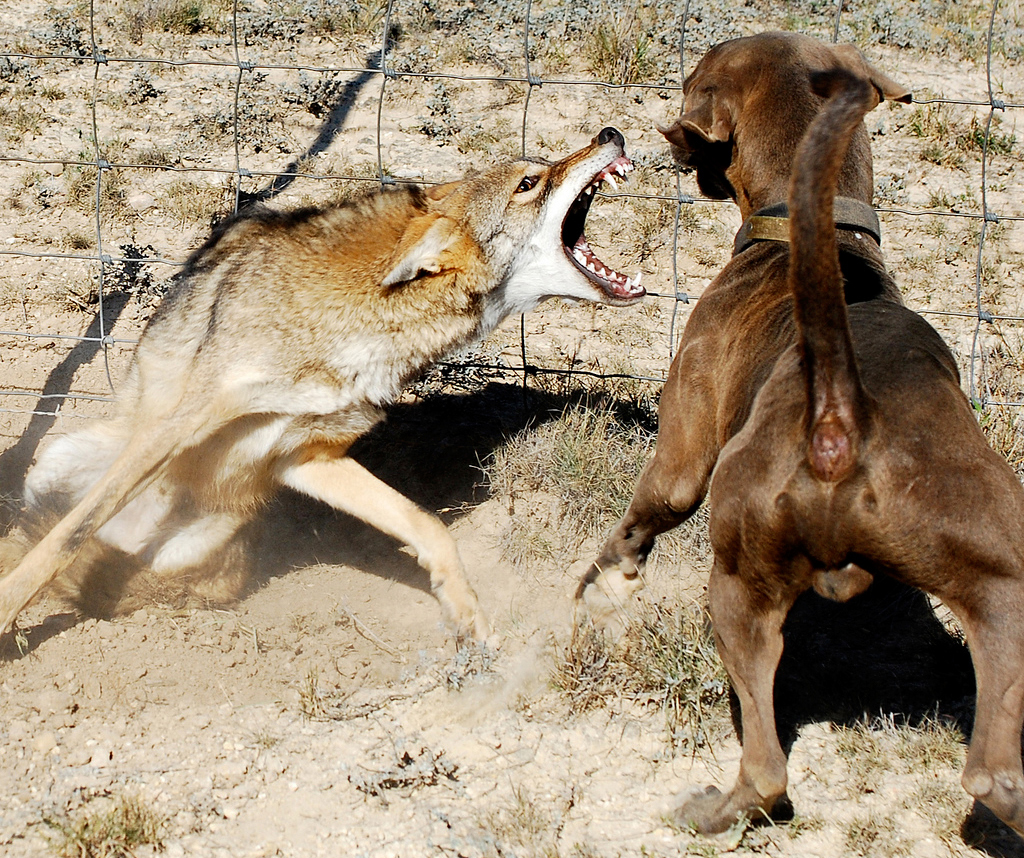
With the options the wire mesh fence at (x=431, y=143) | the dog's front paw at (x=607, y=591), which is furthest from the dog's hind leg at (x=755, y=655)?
the wire mesh fence at (x=431, y=143)

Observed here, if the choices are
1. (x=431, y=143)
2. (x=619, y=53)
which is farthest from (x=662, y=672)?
(x=619, y=53)

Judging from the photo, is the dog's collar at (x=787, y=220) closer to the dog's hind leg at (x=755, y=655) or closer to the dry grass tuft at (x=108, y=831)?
the dog's hind leg at (x=755, y=655)

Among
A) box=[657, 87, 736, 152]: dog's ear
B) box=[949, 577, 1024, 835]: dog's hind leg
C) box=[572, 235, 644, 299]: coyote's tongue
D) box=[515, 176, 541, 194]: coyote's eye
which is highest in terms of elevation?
box=[657, 87, 736, 152]: dog's ear

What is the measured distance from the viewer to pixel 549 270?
4484mm

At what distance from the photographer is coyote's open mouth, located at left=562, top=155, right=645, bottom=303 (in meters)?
4.38

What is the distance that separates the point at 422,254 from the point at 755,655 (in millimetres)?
2200

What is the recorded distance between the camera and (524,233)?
174 inches

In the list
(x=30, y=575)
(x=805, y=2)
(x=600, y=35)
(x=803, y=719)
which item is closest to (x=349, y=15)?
(x=600, y=35)

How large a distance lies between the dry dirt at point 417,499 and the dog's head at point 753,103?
1459 mm

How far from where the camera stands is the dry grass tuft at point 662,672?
361 cm

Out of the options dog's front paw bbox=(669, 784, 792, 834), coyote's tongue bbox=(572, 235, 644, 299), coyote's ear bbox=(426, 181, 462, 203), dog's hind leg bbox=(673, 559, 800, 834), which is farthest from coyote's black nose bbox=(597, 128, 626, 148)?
dog's front paw bbox=(669, 784, 792, 834)

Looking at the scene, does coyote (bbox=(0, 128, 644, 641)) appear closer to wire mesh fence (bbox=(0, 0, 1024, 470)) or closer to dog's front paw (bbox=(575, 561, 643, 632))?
dog's front paw (bbox=(575, 561, 643, 632))

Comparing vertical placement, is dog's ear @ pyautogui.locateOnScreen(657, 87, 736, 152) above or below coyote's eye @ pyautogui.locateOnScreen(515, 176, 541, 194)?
above

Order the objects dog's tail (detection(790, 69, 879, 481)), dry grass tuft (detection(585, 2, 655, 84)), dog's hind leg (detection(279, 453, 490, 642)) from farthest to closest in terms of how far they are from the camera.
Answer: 1. dry grass tuft (detection(585, 2, 655, 84))
2. dog's hind leg (detection(279, 453, 490, 642))
3. dog's tail (detection(790, 69, 879, 481))
